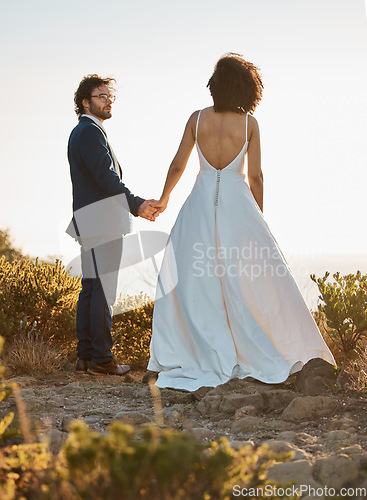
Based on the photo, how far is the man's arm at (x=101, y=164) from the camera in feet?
17.3

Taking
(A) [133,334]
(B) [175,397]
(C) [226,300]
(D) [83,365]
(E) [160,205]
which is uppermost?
(E) [160,205]

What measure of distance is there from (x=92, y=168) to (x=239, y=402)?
262 centimetres

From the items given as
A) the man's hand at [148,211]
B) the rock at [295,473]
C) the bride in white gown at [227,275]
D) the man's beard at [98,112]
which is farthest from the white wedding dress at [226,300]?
the rock at [295,473]

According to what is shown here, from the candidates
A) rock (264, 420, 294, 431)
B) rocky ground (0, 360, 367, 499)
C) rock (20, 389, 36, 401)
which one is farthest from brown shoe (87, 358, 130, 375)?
rock (264, 420, 294, 431)

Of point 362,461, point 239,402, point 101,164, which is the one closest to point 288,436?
point 362,461

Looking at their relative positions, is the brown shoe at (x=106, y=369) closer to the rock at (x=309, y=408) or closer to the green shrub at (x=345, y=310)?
the green shrub at (x=345, y=310)

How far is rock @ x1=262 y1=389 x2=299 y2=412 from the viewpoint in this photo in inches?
154

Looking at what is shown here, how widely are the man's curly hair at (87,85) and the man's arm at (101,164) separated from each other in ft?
1.41

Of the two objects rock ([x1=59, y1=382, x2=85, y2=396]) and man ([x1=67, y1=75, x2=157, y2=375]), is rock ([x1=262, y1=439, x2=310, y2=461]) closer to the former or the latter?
rock ([x1=59, y1=382, x2=85, y2=396])

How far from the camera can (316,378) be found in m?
4.25

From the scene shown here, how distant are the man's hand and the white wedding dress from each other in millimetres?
433

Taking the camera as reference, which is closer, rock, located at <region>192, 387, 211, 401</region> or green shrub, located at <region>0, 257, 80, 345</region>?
rock, located at <region>192, 387, 211, 401</region>

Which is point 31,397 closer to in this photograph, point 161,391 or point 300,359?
point 161,391

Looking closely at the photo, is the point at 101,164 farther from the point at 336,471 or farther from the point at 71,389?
the point at 336,471
